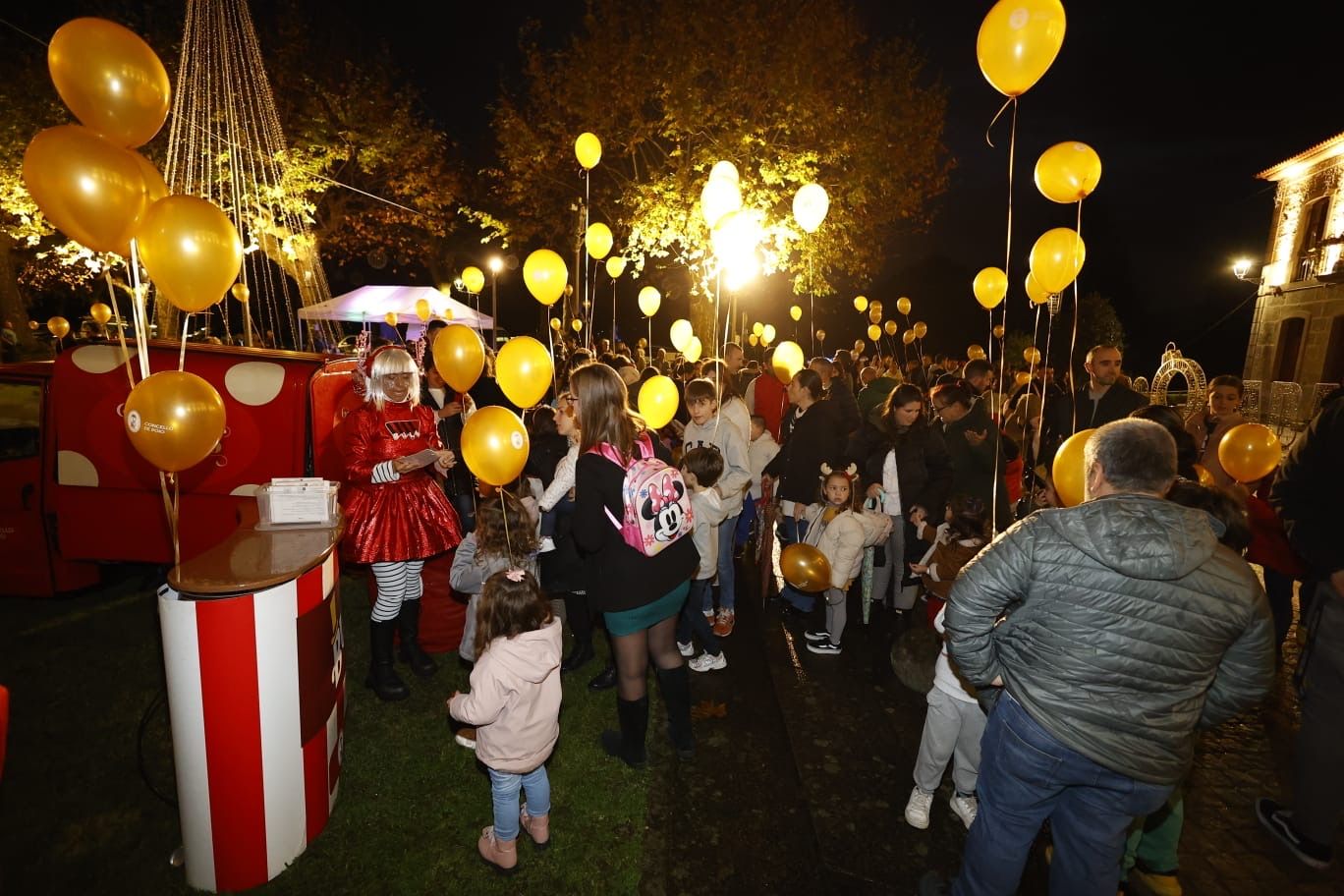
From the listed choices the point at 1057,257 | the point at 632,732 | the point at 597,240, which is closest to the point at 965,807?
the point at 632,732

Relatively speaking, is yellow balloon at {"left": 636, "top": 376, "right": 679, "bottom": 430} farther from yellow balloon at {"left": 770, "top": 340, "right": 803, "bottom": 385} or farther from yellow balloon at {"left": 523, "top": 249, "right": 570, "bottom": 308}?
yellow balloon at {"left": 770, "top": 340, "right": 803, "bottom": 385}

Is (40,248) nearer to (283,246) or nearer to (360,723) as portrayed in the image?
(283,246)

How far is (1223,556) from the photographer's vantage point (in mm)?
1828

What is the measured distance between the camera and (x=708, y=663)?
174 inches

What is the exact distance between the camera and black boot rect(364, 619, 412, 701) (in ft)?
12.6

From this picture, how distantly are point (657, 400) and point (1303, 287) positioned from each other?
2564cm

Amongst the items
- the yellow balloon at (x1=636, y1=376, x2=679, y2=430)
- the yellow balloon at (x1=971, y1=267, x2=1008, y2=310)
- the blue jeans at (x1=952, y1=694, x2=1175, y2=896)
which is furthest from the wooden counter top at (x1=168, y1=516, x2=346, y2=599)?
the yellow balloon at (x1=971, y1=267, x2=1008, y2=310)

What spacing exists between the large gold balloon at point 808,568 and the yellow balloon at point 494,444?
2190mm

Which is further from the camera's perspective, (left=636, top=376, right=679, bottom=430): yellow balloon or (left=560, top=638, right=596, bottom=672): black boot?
(left=636, top=376, right=679, bottom=430): yellow balloon

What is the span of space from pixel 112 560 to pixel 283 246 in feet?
46.5

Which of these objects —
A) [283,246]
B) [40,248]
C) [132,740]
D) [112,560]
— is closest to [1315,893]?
[132,740]

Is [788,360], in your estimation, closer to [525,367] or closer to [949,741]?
[525,367]

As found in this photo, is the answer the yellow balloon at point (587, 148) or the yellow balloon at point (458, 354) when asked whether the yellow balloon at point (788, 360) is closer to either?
the yellow balloon at point (587, 148)

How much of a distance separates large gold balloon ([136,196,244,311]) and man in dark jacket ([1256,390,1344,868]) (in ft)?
15.0
